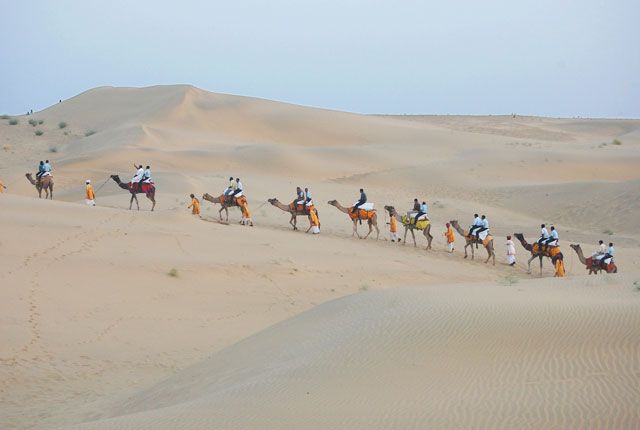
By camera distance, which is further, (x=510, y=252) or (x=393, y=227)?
(x=393, y=227)

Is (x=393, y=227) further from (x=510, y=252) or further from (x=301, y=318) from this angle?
(x=301, y=318)

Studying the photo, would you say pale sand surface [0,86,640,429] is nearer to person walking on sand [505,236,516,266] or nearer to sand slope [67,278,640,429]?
sand slope [67,278,640,429]

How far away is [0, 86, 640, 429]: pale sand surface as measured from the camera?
310 inches

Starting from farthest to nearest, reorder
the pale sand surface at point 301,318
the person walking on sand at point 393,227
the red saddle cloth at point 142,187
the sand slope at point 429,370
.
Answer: the red saddle cloth at point 142,187 → the person walking on sand at point 393,227 → the pale sand surface at point 301,318 → the sand slope at point 429,370

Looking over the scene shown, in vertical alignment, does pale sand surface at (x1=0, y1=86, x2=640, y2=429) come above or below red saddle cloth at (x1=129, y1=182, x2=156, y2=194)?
below

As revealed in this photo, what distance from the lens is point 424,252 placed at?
2742cm

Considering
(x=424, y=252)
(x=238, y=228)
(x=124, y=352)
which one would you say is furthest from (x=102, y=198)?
(x=124, y=352)

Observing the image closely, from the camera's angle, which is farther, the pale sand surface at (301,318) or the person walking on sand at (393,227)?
the person walking on sand at (393,227)

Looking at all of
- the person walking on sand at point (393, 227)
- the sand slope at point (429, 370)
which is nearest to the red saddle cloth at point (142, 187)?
the person walking on sand at point (393, 227)

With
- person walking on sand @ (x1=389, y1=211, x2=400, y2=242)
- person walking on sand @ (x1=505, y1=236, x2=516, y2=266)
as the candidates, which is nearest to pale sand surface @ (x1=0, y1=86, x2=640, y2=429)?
person walking on sand @ (x1=505, y1=236, x2=516, y2=266)

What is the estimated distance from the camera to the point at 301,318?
43.2ft

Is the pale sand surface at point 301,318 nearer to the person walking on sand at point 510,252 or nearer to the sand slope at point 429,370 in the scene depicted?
the sand slope at point 429,370

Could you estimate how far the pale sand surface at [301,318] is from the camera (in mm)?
7883

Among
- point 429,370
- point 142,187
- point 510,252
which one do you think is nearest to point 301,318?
point 429,370
